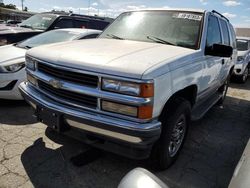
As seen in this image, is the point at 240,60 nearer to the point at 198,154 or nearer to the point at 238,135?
the point at 238,135

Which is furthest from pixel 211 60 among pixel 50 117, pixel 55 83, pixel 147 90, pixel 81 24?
pixel 81 24

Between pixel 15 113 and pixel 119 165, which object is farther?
pixel 15 113

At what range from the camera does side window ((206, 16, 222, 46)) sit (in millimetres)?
3989

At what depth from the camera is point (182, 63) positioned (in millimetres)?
3010

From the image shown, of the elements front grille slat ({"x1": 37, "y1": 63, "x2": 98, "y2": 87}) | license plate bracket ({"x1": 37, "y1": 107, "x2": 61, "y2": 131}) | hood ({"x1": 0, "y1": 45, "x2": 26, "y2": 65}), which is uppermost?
front grille slat ({"x1": 37, "y1": 63, "x2": 98, "y2": 87})

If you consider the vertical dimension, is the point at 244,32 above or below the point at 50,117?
below

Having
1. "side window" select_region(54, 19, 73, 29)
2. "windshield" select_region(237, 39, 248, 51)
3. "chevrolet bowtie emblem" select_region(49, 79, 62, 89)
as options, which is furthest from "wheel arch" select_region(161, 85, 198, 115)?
"windshield" select_region(237, 39, 248, 51)

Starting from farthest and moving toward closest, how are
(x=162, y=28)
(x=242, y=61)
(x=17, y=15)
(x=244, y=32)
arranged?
1. (x=17, y=15)
2. (x=244, y=32)
3. (x=242, y=61)
4. (x=162, y=28)

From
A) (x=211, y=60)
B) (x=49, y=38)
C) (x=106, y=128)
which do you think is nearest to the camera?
(x=106, y=128)

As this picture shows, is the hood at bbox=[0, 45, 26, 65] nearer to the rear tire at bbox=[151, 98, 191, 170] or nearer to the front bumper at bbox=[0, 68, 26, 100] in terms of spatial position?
the front bumper at bbox=[0, 68, 26, 100]

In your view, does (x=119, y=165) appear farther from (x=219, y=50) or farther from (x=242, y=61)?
(x=242, y=61)

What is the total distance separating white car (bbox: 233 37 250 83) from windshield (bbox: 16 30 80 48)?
607 centimetres

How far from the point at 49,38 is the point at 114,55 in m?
3.61

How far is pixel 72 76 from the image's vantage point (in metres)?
2.77
